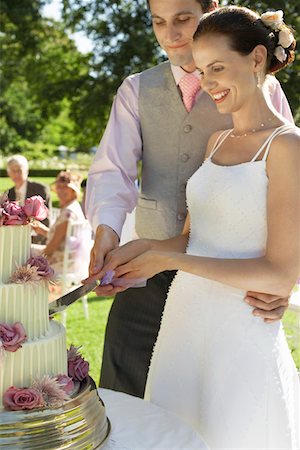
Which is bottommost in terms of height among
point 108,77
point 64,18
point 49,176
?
point 49,176

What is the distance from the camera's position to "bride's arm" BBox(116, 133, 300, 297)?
6.45 feet

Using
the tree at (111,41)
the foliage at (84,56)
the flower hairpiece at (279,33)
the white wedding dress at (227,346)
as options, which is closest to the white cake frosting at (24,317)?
the white wedding dress at (227,346)

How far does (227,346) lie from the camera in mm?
2094

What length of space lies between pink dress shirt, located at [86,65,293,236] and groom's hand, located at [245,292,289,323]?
0.70 m

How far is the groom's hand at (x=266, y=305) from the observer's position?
6.77ft

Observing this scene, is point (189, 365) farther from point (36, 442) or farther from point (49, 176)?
point (49, 176)

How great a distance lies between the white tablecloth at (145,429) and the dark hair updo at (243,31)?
1.11 metres

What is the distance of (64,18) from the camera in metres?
12.9

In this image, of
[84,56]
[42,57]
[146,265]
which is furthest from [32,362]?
[42,57]

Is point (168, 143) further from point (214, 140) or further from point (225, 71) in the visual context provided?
point (225, 71)

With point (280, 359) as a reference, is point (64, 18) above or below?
above

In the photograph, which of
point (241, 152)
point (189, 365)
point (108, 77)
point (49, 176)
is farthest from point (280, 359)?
point (49, 176)

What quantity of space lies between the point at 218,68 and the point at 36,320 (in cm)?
94

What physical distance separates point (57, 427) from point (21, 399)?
104 mm
